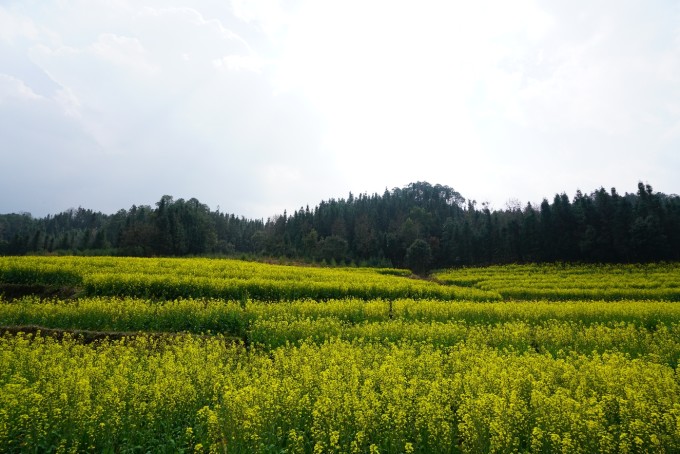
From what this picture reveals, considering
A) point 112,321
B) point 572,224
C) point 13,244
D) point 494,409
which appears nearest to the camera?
point 494,409

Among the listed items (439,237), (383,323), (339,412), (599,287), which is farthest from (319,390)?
(439,237)

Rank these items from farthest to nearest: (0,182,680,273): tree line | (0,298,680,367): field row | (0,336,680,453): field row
A: (0,182,680,273): tree line < (0,298,680,367): field row < (0,336,680,453): field row

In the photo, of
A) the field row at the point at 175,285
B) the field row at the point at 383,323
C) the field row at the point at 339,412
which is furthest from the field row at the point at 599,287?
the field row at the point at 339,412

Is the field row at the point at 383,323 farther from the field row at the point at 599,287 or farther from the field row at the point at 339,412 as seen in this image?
the field row at the point at 599,287

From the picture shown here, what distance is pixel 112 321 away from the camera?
1377cm

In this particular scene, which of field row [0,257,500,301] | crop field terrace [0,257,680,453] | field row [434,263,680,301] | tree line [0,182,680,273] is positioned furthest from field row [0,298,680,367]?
tree line [0,182,680,273]

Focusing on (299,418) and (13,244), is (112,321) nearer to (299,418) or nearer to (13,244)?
(299,418)

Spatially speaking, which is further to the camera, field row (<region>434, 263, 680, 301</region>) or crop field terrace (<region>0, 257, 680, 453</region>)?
field row (<region>434, 263, 680, 301</region>)

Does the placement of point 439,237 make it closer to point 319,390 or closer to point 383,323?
point 383,323

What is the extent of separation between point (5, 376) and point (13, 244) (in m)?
94.4

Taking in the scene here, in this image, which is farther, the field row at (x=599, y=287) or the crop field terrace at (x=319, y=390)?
the field row at (x=599, y=287)

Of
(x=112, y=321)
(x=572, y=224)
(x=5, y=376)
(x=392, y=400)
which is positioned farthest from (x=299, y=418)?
(x=572, y=224)

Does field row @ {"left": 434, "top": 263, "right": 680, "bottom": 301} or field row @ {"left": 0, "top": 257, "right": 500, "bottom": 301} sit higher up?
field row @ {"left": 0, "top": 257, "right": 500, "bottom": 301}

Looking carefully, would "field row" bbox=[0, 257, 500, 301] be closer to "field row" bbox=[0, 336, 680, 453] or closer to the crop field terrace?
the crop field terrace
